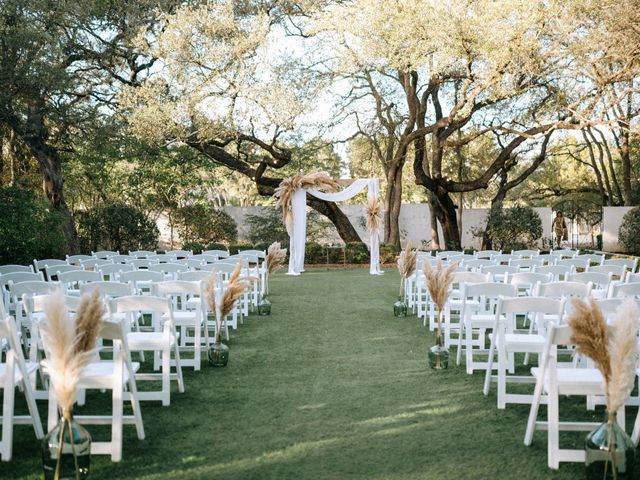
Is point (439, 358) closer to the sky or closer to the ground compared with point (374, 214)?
closer to the ground

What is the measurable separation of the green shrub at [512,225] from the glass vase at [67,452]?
19.3 meters

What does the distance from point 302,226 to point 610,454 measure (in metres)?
13.6

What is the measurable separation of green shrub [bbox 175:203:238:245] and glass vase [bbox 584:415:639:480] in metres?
20.4

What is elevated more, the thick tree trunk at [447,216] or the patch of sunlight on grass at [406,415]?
the thick tree trunk at [447,216]

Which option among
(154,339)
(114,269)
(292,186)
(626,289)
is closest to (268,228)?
(292,186)

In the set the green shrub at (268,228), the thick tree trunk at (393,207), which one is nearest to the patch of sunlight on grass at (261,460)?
the green shrub at (268,228)

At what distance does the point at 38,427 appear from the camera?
13.6ft

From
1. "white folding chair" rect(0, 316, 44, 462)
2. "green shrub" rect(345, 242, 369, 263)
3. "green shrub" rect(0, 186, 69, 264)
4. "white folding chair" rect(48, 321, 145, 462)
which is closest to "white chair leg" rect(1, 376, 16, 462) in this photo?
"white folding chair" rect(0, 316, 44, 462)

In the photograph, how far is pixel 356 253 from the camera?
20281 millimetres

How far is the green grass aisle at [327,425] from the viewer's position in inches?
150

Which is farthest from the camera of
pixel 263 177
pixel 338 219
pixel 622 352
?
pixel 338 219

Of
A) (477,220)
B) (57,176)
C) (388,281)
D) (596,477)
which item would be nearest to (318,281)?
(388,281)

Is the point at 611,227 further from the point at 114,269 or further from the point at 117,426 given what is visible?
the point at 117,426

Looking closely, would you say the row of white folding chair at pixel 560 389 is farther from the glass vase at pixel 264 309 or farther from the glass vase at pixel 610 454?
the glass vase at pixel 264 309
